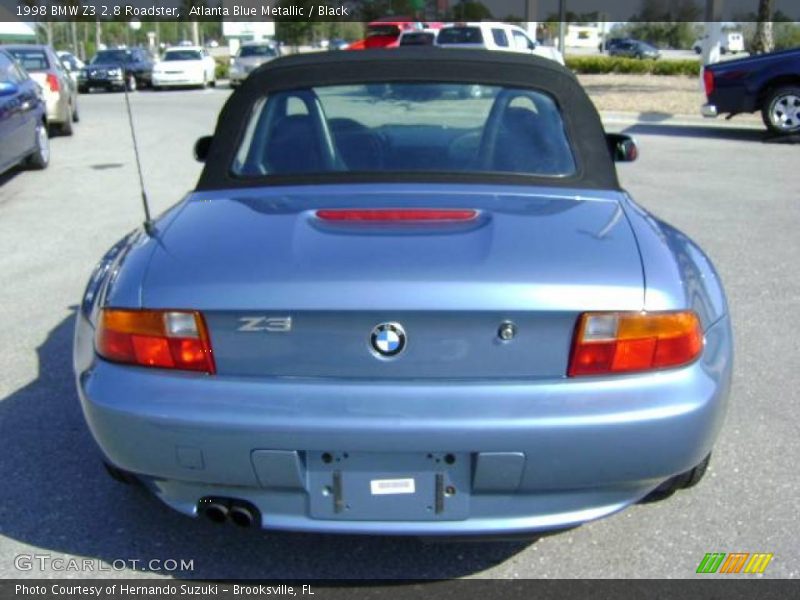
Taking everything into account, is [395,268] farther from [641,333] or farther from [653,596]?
[653,596]

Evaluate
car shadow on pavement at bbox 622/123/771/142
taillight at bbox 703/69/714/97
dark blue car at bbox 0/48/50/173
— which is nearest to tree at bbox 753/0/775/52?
car shadow on pavement at bbox 622/123/771/142

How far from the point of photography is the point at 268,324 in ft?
8.41

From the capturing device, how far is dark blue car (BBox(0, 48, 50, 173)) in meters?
9.77

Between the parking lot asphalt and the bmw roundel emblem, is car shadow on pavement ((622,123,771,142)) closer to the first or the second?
the parking lot asphalt

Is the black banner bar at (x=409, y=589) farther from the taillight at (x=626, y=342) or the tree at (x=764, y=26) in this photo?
the tree at (x=764, y=26)

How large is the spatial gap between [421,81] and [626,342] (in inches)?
64.4

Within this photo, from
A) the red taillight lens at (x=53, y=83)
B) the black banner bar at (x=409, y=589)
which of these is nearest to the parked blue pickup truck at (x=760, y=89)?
the red taillight lens at (x=53, y=83)

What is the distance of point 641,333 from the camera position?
2.58 m

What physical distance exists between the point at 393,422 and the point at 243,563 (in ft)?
3.01

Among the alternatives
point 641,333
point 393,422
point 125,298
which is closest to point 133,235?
point 125,298

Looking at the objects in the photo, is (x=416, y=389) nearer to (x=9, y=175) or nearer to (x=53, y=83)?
(x=9, y=175)

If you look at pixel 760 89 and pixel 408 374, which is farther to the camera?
pixel 760 89

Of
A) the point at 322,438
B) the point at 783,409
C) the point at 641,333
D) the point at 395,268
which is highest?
the point at 395,268

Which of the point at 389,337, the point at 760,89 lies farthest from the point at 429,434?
the point at 760,89
